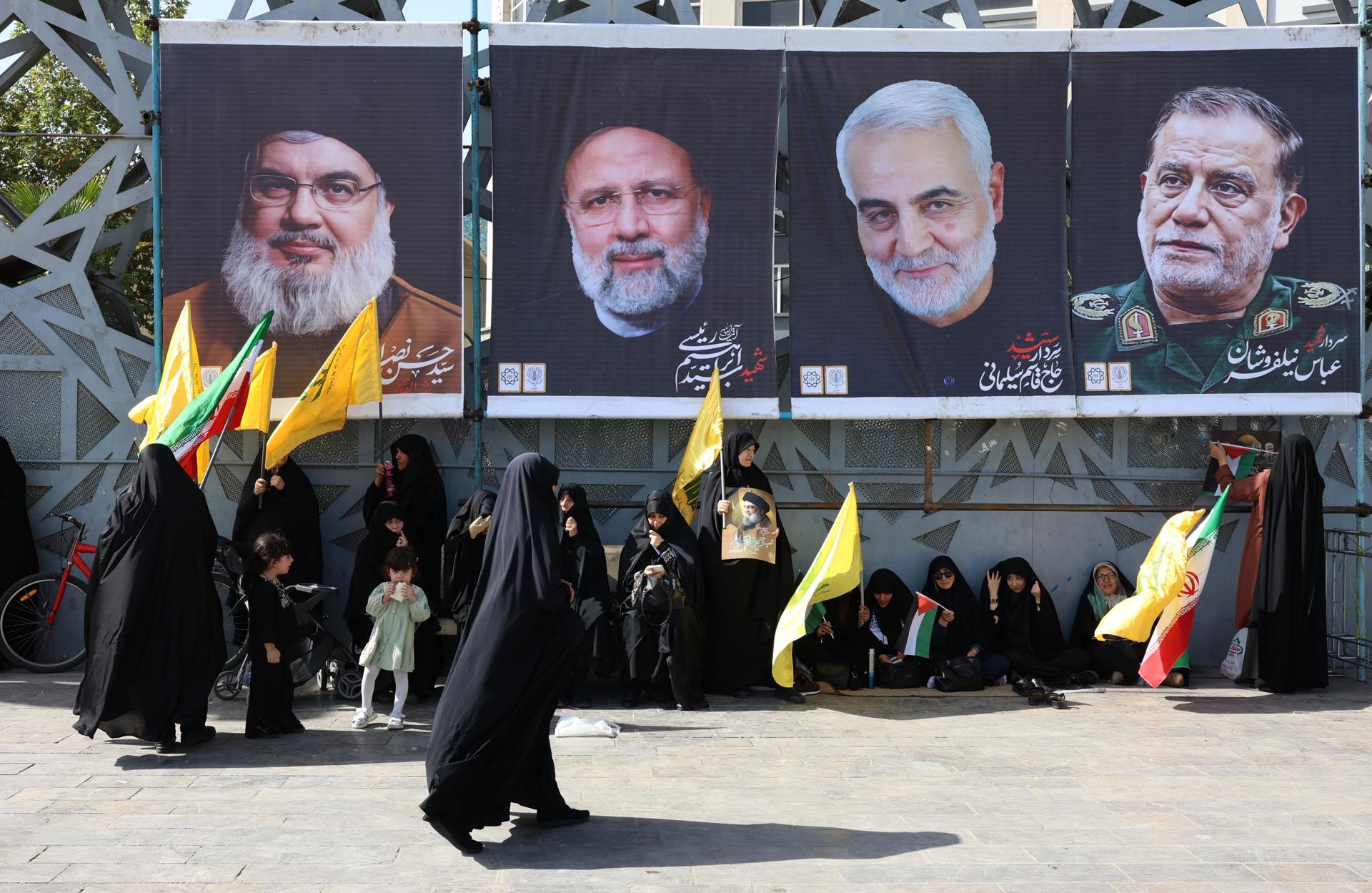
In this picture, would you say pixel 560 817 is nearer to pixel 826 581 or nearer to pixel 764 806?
pixel 764 806

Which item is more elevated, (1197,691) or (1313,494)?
(1313,494)

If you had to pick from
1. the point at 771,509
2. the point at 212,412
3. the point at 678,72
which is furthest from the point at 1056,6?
the point at 212,412

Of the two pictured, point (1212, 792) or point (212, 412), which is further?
point (212, 412)

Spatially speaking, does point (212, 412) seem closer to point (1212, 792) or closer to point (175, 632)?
point (175, 632)

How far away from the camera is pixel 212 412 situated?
286 inches

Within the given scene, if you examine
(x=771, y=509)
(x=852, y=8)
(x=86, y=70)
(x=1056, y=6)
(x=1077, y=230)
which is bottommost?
(x=771, y=509)

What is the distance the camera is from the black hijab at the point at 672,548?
769 cm

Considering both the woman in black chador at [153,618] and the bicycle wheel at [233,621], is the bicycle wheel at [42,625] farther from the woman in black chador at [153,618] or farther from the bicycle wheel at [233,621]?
the woman in black chador at [153,618]

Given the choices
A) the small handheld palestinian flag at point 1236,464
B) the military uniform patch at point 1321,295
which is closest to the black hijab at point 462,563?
the small handheld palestinian flag at point 1236,464

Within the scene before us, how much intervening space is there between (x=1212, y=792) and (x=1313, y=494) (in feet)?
10.7

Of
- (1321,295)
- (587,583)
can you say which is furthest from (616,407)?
(1321,295)

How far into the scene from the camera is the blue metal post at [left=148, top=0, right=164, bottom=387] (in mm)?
8320

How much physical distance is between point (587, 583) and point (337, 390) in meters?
2.00

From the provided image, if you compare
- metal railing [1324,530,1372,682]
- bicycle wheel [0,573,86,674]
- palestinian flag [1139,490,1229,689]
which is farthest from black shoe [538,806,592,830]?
metal railing [1324,530,1372,682]
